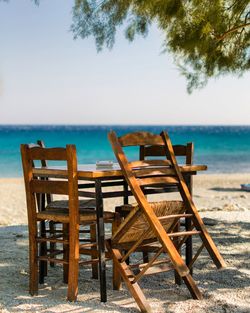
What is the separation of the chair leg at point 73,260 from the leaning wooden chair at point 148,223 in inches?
8.0

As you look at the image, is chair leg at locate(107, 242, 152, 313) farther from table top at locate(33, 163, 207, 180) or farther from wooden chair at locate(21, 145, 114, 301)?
table top at locate(33, 163, 207, 180)

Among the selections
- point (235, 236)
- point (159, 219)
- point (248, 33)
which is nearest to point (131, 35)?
point (248, 33)

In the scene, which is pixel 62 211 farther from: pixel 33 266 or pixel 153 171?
pixel 153 171

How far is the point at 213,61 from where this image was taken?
6453 millimetres

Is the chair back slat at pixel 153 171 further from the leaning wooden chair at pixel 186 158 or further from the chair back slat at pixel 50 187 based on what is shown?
the chair back slat at pixel 50 187

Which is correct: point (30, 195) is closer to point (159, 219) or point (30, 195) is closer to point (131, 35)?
point (159, 219)

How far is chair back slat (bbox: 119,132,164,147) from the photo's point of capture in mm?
3700

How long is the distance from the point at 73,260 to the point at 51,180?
489 mm

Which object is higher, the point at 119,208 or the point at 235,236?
the point at 119,208

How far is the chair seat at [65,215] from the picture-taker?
12.3 ft

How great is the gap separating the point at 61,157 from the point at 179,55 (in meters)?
3.23

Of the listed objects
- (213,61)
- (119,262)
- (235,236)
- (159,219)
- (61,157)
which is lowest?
(235,236)

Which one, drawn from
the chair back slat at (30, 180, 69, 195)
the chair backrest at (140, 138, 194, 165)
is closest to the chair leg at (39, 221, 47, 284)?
the chair back slat at (30, 180, 69, 195)

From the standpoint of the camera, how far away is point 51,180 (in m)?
3.73
